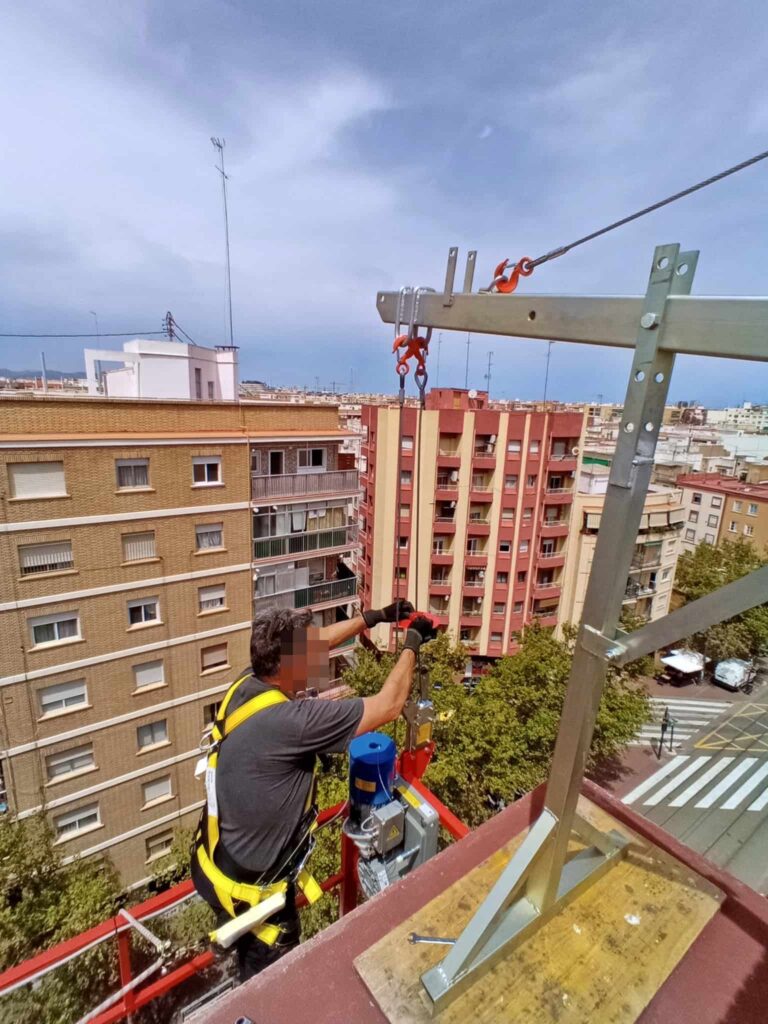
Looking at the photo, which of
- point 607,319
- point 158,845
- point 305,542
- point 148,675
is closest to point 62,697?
point 148,675

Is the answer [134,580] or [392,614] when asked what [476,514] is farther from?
[392,614]

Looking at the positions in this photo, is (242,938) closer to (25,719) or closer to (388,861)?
(388,861)

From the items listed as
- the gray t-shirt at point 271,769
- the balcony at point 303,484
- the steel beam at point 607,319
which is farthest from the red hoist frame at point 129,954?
the balcony at point 303,484

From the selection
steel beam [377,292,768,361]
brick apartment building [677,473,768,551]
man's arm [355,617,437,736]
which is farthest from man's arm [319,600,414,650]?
brick apartment building [677,473,768,551]

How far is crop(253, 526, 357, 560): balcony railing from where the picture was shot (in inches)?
595

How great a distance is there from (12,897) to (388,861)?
11808mm

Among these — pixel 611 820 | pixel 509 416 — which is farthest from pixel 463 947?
pixel 509 416

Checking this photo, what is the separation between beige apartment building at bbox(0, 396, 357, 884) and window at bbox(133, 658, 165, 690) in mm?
49

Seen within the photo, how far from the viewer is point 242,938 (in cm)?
271

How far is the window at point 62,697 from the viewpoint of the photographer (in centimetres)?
1217

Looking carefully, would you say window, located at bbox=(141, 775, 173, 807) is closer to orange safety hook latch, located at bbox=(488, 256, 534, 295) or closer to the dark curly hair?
the dark curly hair

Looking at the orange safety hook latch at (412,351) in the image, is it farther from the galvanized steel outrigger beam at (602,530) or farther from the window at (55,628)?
the window at (55,628)

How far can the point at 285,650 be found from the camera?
106 inches

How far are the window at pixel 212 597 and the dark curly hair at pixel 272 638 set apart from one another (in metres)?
12.2
